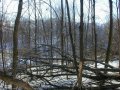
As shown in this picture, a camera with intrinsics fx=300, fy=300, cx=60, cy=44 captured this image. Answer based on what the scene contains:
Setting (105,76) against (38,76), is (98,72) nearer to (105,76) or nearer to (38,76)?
(105,76)

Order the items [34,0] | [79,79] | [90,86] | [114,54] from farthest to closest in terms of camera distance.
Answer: [114,54] < [34,0] < [90,86] < [79,79]

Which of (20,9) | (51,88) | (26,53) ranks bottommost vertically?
(51,88)

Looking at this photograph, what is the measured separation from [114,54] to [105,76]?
44.8 ft

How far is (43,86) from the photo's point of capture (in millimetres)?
9383

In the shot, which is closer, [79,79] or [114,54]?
[79,79]

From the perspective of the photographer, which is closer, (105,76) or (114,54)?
(105,76)

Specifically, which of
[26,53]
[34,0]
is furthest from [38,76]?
[34,0]

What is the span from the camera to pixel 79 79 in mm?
7551

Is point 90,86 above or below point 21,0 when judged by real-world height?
below

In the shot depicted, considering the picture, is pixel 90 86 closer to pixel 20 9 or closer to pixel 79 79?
pixel 79 79

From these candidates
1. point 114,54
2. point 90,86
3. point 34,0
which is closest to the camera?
point 90,86

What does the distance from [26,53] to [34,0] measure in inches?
72.6

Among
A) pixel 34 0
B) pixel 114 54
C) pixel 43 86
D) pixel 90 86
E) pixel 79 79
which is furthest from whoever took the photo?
pixel 114 54

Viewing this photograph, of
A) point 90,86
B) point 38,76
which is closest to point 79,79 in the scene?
point 90,86
